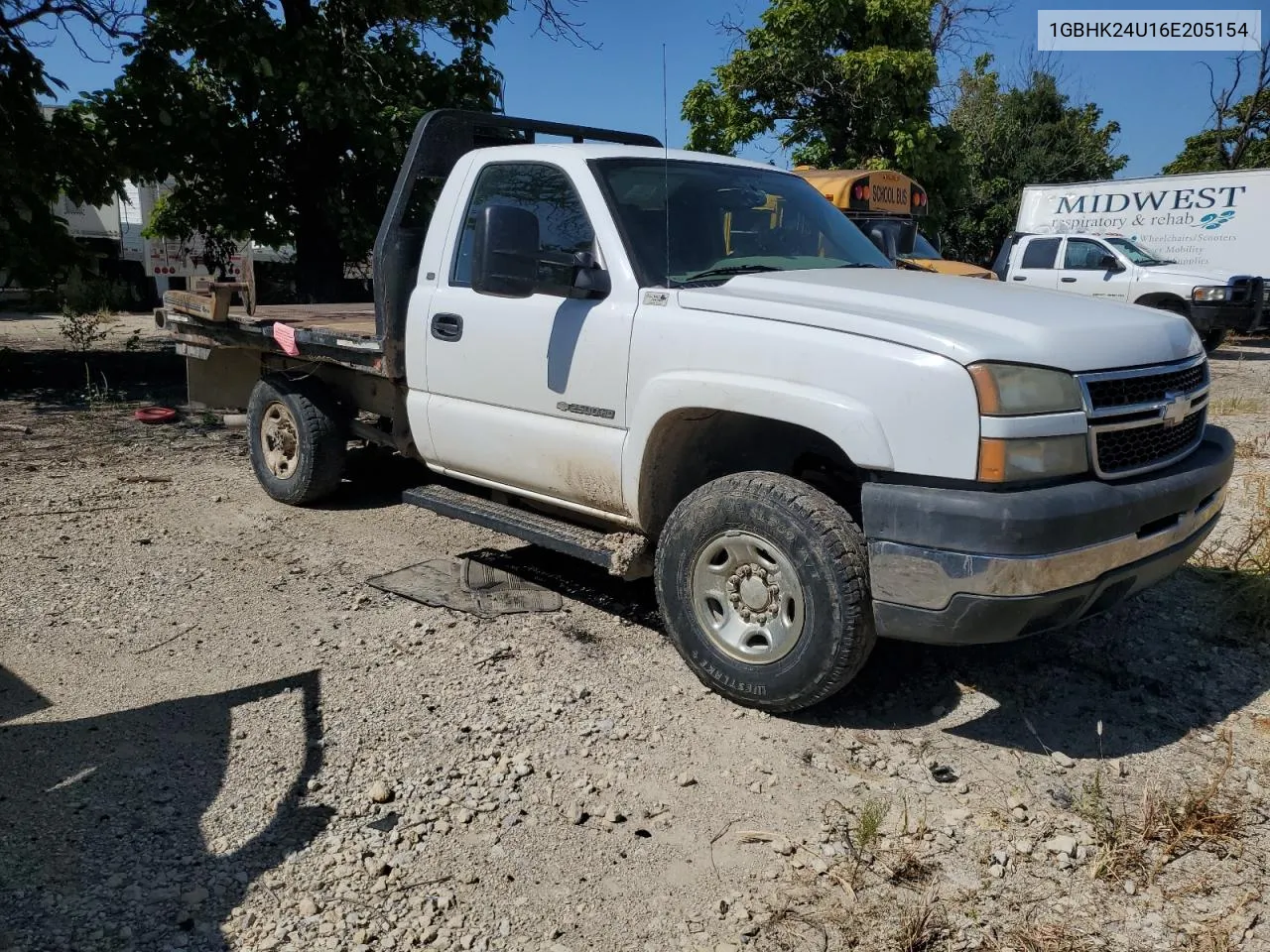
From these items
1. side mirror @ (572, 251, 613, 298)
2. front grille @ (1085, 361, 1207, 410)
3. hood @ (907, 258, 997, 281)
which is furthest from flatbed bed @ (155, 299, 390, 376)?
hood @ (907, 258, 997, 281)

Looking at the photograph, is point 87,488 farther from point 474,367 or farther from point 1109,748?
point 1109,748

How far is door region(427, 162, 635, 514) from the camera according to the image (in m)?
4.05

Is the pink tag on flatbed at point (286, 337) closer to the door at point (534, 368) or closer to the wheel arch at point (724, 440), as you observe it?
the door at point (534, 368)

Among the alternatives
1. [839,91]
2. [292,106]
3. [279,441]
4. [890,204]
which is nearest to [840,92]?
[839,91]

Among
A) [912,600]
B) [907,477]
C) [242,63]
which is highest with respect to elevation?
[242,63]

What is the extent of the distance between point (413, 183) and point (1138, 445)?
11.9 feet

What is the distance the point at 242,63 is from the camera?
11070mm

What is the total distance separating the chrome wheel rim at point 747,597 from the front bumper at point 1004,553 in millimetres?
358

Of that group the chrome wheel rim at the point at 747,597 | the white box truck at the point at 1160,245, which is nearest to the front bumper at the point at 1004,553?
the chrome wheel rim at the point at 747,597

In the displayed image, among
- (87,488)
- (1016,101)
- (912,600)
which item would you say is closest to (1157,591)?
(912,600)

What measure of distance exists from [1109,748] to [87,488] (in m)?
6.20

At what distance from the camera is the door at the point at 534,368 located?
4.05 m

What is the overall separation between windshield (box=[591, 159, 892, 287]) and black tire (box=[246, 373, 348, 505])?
2.59m

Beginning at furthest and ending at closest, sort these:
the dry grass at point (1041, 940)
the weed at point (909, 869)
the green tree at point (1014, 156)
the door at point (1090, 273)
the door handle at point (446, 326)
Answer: the green tree at point (1014, 156)
the door at point (1090, 273)
the door handle at point (446, 326)
the weed at point (909, 869)
the dry grass at point (1041, 940)
